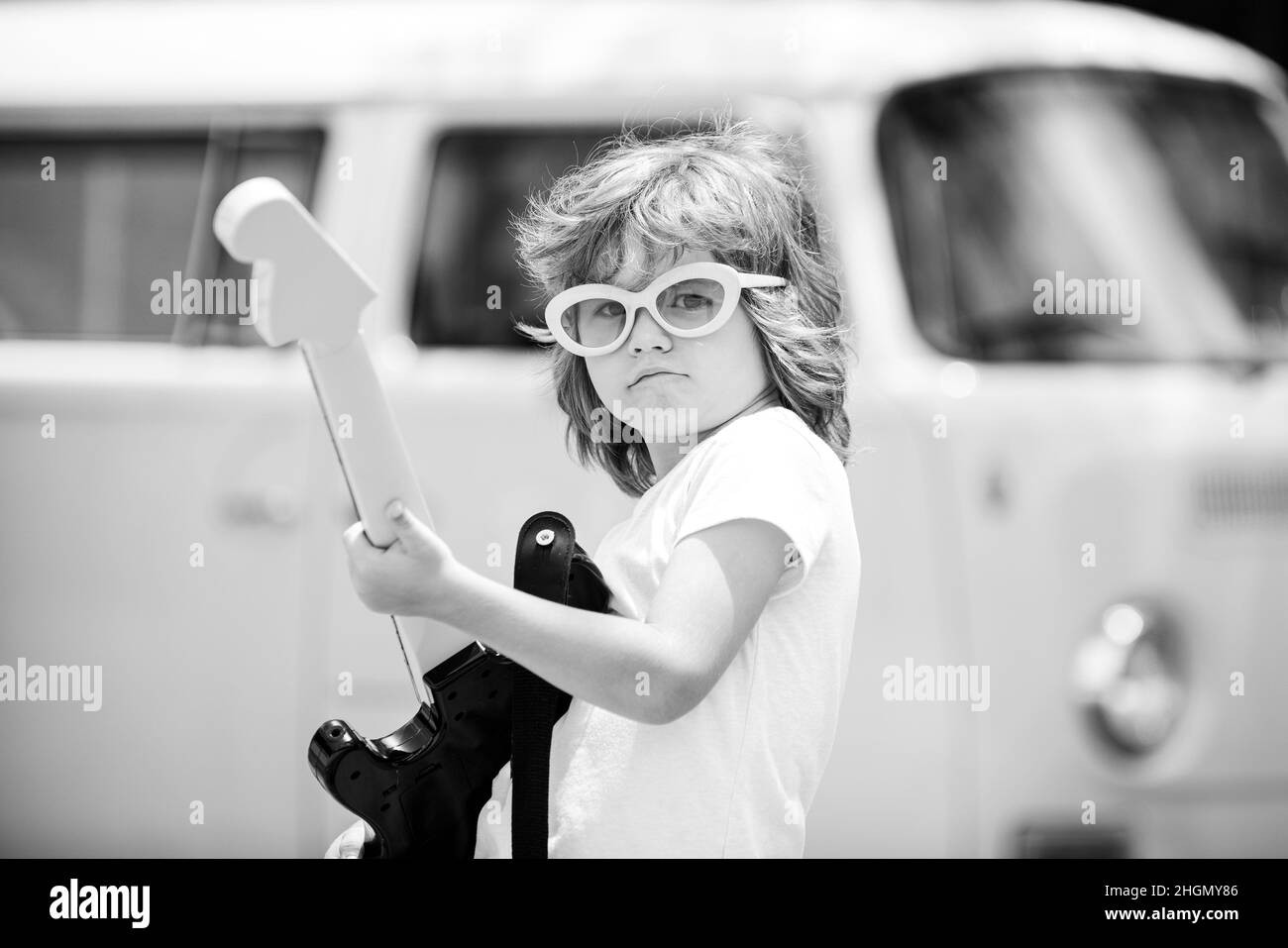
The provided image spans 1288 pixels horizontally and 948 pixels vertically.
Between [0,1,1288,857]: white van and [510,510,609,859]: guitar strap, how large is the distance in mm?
1006

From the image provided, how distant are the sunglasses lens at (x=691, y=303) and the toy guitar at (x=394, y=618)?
0.22 metres

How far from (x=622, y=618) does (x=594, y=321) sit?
0.34m

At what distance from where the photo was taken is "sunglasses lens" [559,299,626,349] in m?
1.32

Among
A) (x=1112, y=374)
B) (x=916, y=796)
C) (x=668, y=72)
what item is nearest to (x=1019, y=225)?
(x=1112, y=374)

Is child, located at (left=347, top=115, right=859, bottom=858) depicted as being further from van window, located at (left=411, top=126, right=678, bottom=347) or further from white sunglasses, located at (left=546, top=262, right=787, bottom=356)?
van window, located at (left=411, top=126, right=678, bottom=347)

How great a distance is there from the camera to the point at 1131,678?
2307 millimetres

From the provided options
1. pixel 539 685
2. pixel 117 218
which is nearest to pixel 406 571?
pixel 539 685

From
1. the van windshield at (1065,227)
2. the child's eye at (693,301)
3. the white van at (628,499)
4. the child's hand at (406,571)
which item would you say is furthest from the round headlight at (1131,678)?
the child's hand at (406,571)

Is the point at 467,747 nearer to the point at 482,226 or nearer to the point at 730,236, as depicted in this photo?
the point at 730,236

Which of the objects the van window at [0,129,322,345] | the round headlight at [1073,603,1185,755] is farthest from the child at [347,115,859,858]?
the van window at [0,129,322,345]

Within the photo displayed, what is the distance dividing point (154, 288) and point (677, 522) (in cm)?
160

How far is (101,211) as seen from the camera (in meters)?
2.52

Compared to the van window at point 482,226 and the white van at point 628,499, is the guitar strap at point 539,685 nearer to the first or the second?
the white van at point 628,499

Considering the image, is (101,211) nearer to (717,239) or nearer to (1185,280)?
(717,239)
